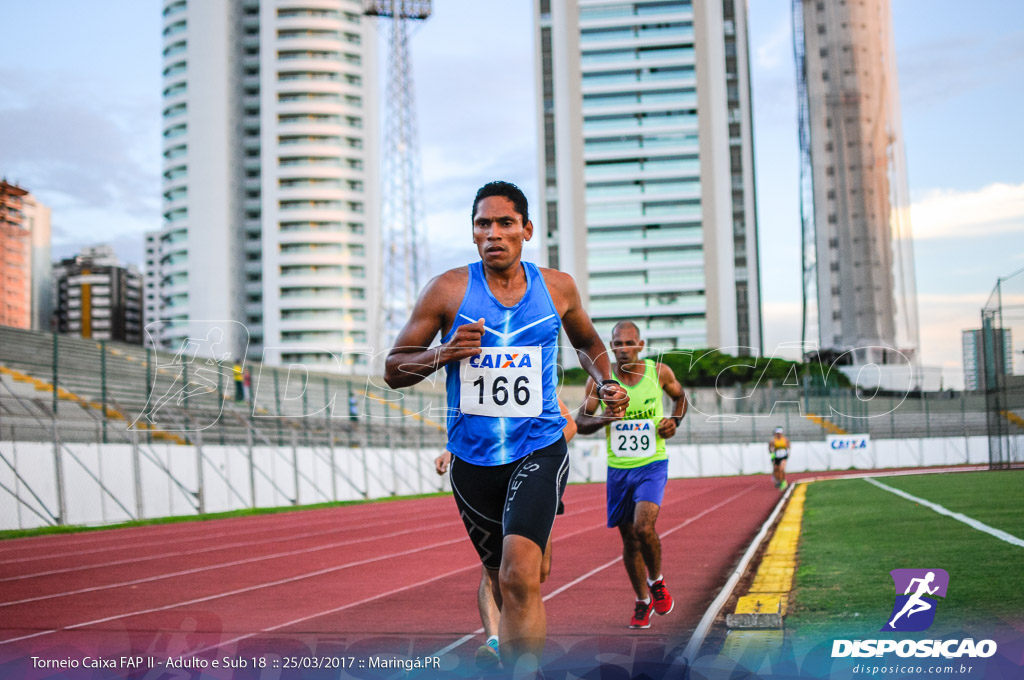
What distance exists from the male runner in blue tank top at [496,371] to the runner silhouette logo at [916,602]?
94.4 inches

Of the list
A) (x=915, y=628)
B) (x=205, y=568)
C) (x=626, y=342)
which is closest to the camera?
(x=915, y=628)

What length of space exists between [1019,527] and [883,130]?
96.5 m

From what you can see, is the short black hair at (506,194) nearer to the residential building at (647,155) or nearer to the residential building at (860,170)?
the residential building at (860,170)

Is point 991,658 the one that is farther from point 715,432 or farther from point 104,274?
point 104,274

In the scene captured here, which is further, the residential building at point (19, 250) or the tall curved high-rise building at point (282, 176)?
the tall curved high-rise building at point (282, 176)

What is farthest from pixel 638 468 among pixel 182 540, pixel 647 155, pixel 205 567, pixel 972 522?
pixel 647 155

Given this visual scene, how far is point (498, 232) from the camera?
4848 millimetres

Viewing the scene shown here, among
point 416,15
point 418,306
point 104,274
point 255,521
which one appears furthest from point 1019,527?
point 104,274

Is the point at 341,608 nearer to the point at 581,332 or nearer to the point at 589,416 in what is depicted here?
the point at 589,416

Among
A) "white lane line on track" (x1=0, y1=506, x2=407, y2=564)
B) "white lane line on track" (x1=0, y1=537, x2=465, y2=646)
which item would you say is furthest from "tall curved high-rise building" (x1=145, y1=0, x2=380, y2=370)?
"white lane line on track" (x1=0, y1=537, x2=465, y2=646)

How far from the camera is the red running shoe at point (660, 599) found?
7.21 meters

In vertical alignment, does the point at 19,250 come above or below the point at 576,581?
above

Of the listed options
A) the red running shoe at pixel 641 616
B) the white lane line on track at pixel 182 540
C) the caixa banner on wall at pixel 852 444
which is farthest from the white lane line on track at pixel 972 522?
the caixa banner on wall at pixel 852 444

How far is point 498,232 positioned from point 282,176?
334 ft
